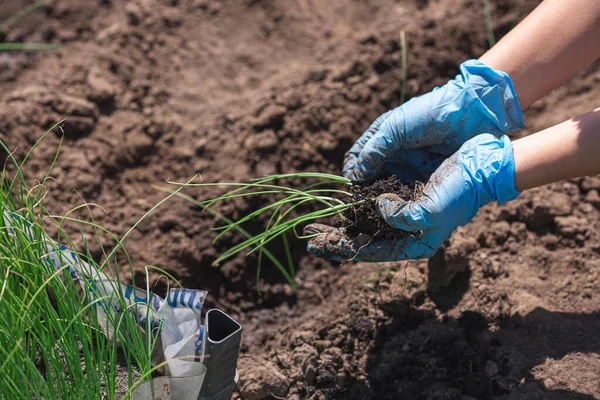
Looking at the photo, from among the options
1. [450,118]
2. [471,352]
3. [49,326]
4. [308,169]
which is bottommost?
[471,352]

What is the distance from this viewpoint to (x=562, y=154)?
1.67m

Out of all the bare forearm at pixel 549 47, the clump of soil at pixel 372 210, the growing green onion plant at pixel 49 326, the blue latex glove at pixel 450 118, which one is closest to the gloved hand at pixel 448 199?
the clump of soil at pixel 372 210

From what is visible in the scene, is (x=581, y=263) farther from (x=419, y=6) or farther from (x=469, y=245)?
(x=419, y=6)

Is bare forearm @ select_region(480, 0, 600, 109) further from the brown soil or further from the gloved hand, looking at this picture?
the brown soil

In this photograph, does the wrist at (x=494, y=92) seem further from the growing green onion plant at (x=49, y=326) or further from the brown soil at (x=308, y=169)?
the growing green onion plant at (x=49, y=326)

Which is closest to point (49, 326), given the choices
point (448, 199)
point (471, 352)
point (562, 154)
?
point (448, 199)

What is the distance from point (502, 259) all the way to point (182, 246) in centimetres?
121

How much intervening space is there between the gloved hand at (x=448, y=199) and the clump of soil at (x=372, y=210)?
0.13ft

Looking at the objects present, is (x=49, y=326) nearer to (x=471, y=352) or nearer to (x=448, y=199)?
(x=448, y=199)

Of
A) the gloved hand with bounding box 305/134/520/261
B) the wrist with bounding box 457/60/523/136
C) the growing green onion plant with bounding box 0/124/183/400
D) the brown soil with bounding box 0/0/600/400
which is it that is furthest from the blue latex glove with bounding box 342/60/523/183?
the growing green onion plant with bounding box 0/124/183/400

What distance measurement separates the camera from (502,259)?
7.31 ft

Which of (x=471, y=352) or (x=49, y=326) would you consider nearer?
(x=49, y=326)

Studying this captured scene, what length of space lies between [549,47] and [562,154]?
401 mm

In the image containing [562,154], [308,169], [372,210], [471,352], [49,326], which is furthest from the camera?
[308,169]
